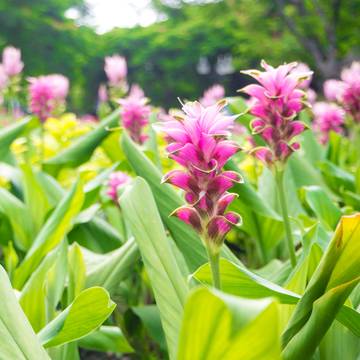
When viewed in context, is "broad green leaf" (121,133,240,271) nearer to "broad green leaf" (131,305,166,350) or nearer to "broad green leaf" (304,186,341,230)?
"broad green leaf" (131,305,166,350)

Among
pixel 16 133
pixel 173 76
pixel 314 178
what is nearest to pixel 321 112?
pixel 314 178

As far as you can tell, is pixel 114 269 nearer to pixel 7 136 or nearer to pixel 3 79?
pixel 7 136

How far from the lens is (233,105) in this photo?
83.1 inches

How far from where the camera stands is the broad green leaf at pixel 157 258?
37.6 inches

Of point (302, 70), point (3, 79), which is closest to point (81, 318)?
point (302, 70)

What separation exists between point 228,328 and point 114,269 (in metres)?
0.80

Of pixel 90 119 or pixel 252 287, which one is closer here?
pixel 252 287

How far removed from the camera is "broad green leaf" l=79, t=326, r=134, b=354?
1.36 metres

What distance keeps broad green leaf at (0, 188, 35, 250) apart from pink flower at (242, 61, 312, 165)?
1.00 meters

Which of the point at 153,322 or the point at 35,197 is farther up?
the point at 35,197

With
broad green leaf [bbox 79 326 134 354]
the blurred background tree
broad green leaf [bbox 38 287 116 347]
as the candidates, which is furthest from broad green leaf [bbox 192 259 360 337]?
the blurred background tree

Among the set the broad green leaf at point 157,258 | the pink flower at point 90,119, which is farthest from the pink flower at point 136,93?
the pink flower at point 90,119

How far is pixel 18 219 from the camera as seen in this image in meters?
1.96

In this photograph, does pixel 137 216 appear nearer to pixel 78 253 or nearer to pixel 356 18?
pixel 78 253
